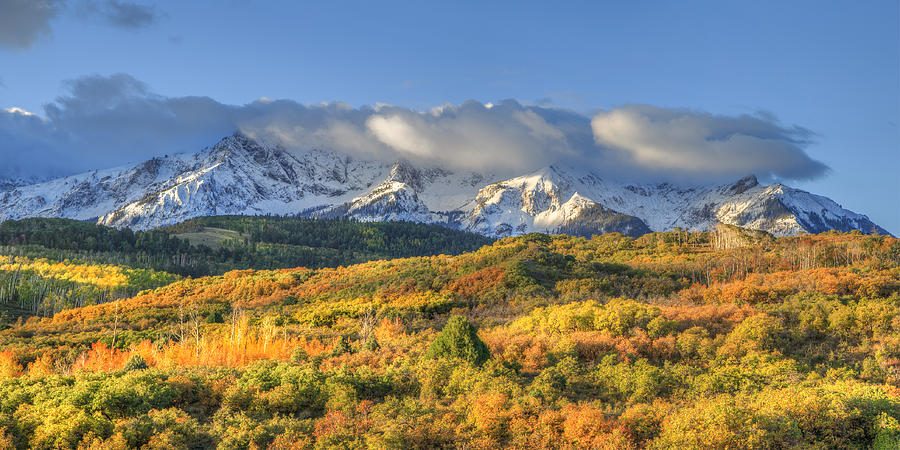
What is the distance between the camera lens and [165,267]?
520ft

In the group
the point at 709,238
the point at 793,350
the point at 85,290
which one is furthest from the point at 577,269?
the point at 85,290

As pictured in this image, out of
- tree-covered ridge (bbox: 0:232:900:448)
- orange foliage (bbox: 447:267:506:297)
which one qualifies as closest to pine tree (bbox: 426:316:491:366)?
tree-covered ridge (bbox: 0:232:900:448)

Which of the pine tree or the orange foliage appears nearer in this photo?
the pine tree

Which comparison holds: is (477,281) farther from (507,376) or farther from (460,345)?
(507,376)

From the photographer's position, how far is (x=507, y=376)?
2066cm

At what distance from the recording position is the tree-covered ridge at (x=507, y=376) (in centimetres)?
1497

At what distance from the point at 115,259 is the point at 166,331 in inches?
5408

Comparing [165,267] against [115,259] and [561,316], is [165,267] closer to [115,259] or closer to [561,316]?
[115,259]

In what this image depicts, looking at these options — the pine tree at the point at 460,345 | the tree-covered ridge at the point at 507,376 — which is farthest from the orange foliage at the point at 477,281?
the pine tree at the point at 460,345

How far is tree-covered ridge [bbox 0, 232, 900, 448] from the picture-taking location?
15.0 metres

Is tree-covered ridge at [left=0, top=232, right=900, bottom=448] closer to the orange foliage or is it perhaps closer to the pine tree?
the pine tree

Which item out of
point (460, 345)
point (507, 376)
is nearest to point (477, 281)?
point (460, 345)

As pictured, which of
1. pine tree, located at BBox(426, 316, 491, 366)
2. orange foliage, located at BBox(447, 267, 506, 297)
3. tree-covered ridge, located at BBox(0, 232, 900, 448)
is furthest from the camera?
orange foliage, located at BBox(447, 267, 506, 297)

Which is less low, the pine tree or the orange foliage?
the orange foliage
